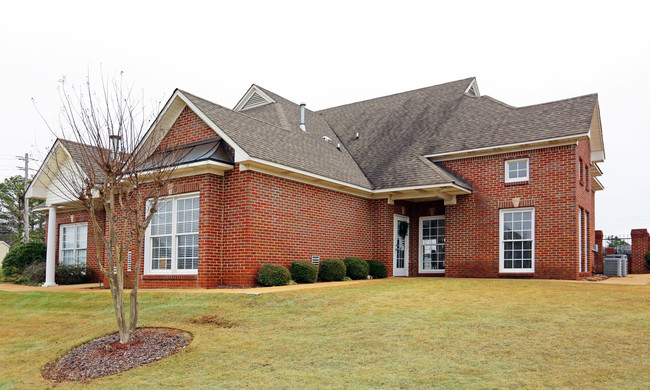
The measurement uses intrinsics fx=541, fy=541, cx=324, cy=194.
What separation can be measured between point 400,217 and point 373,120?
6.34 meters

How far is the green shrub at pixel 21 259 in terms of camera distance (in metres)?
22.5

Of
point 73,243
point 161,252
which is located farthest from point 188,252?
point 73,243

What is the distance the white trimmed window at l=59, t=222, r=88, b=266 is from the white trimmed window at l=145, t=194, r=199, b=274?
7242mm

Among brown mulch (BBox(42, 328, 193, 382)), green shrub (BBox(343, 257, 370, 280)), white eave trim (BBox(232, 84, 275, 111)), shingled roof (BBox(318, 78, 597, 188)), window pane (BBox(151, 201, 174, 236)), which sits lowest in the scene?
brown mulch (BBox(42, 328, 193, 382))

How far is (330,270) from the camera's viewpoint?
1719 centimetres

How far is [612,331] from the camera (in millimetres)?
8734

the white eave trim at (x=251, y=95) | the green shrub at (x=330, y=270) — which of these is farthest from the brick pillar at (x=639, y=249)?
the white eave trim at (x=251, y=95)

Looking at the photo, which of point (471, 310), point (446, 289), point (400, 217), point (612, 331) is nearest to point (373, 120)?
point (400, 217)

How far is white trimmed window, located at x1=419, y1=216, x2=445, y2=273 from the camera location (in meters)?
20.9

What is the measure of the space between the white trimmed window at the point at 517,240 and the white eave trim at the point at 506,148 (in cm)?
211

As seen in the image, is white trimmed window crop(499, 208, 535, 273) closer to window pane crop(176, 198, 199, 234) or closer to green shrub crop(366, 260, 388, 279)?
green shrub crop(366, 260, 388, 279)

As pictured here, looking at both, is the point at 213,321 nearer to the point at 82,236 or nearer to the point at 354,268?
the point at 354,268

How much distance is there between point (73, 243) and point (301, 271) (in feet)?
39.5

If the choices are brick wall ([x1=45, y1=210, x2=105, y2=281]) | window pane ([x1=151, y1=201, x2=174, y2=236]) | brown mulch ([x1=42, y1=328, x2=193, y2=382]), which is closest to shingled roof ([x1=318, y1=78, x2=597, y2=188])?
window pane ([x1=151, y1=201, x2=174, y2=236])
